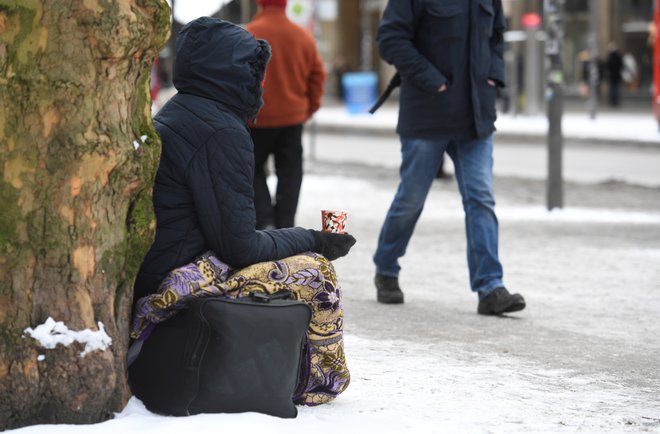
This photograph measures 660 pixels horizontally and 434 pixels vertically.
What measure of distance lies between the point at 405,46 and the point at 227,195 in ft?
9.32

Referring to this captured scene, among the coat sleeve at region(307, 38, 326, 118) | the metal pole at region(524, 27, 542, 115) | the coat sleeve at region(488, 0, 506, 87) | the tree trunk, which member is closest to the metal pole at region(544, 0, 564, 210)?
the coat sleeve at region(307, 38, 326, 118)

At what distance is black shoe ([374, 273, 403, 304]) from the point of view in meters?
7.43

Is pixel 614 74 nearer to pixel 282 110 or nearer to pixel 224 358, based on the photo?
pixel 282 110

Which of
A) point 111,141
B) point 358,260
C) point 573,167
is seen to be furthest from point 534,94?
point 111,141

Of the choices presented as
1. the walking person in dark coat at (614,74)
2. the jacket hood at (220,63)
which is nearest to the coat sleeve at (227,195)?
the jacket hood at (220,63)

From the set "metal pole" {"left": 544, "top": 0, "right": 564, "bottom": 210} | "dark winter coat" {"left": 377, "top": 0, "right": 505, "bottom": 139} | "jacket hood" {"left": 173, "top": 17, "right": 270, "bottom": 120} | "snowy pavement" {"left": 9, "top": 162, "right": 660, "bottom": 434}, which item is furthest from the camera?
"metal pole" {"left": 544, "top": 0, "right": 564, "bottom": 210}

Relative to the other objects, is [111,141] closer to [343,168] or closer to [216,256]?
[216,256]

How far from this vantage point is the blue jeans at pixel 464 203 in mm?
7023

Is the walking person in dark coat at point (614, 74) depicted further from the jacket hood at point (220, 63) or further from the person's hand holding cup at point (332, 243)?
the jacket hood at point (220, 63)

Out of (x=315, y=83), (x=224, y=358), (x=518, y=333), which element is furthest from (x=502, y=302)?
(x=315, y=83)

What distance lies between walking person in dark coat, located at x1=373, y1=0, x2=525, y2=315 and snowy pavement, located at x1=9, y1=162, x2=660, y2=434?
1.33ft

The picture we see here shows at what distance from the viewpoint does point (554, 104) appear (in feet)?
38.6

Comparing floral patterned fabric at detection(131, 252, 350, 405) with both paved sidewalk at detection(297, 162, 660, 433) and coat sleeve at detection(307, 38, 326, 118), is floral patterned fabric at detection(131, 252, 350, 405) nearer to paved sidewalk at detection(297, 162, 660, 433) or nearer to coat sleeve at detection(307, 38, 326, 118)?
paved sidewalk at detection(297, 162, 660, 433)

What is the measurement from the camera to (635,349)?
6.15 m
